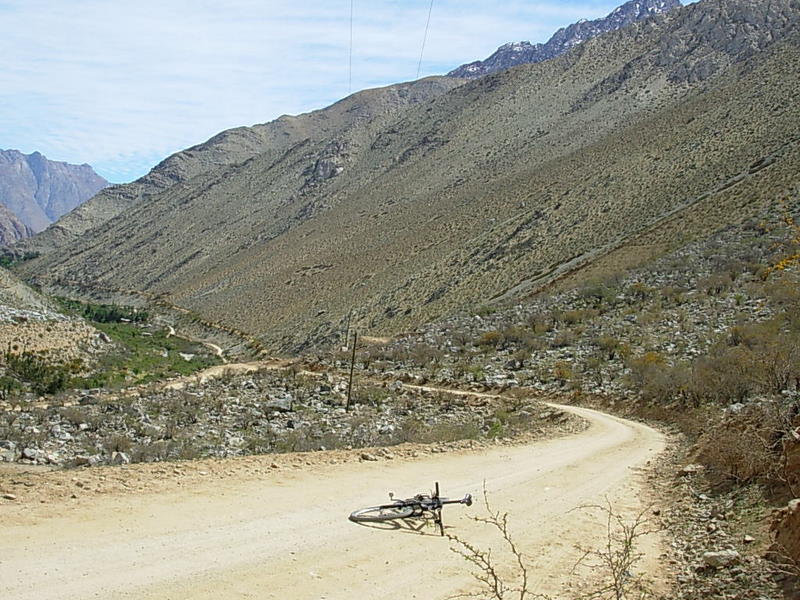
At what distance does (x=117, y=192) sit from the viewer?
17412 centimetres

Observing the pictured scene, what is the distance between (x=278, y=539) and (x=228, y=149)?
178 metres

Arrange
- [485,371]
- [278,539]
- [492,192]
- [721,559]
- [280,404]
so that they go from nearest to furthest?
[721,559] → [278,539] → [280,404] → [485,371] → [492,192]

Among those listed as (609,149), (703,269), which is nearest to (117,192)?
(609,149)

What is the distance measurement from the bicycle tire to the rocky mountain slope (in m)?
138

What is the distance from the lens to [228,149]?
176 meters

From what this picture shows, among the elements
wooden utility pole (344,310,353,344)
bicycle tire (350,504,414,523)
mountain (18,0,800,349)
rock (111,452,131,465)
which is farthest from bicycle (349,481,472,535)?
→ wooden utility pole (344,310,353,344)

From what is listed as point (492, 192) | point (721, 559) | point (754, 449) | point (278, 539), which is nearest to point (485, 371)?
point (754, 449)

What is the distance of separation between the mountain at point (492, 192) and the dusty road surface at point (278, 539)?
31785 millimetres

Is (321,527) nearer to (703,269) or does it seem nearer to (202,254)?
(703,269)

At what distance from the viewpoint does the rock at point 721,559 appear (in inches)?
278

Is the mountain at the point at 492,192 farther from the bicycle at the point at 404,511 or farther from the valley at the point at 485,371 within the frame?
the bicycle at the point at 404,511

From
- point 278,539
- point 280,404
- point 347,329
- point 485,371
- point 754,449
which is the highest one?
point 347,329

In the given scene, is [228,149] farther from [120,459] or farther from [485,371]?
[120,459]

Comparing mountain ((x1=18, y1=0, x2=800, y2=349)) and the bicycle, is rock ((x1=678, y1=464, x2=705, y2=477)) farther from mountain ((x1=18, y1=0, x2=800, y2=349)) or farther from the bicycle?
mountain ((x1=18, y1=0, x2=800, y2=349))
